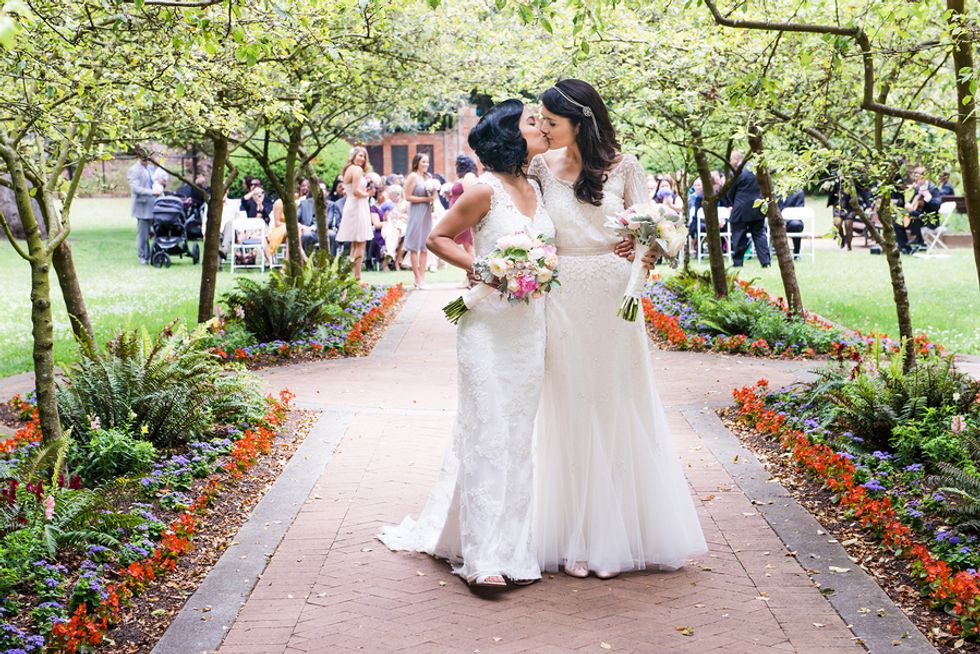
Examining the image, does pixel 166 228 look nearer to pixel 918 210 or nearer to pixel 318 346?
pixel 318 346

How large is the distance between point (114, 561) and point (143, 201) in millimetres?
18580

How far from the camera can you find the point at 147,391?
789 centimetres

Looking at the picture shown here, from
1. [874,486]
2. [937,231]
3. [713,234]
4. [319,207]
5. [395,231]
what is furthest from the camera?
[937,231]

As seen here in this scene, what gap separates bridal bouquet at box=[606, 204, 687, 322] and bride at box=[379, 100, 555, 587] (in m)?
0.37

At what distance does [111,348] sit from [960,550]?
19.5 ft

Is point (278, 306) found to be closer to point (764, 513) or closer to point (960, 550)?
point (764, 513)

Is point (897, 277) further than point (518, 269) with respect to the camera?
Yes

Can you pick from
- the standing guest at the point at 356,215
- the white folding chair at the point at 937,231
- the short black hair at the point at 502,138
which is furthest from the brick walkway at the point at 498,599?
the white folding chair at the point at 937,231

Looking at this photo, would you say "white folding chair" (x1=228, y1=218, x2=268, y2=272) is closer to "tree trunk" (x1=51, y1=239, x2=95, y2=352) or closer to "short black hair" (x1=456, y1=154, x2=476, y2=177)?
"short black hair" (x1=456, y1=154, x2=476, y2=177)

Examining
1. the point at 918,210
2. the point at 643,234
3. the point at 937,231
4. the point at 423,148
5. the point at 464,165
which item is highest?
the point at 423,148

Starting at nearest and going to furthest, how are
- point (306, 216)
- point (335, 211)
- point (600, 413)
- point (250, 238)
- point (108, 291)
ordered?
point (600, 413), point (108, 291), point (250, 238), point (335, 211), point (306, 216)

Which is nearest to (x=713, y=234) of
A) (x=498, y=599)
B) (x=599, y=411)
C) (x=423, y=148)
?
(x=599, y=411)

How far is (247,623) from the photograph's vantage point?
5.05 meters

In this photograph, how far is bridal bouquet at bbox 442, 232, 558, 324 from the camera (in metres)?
5.29
